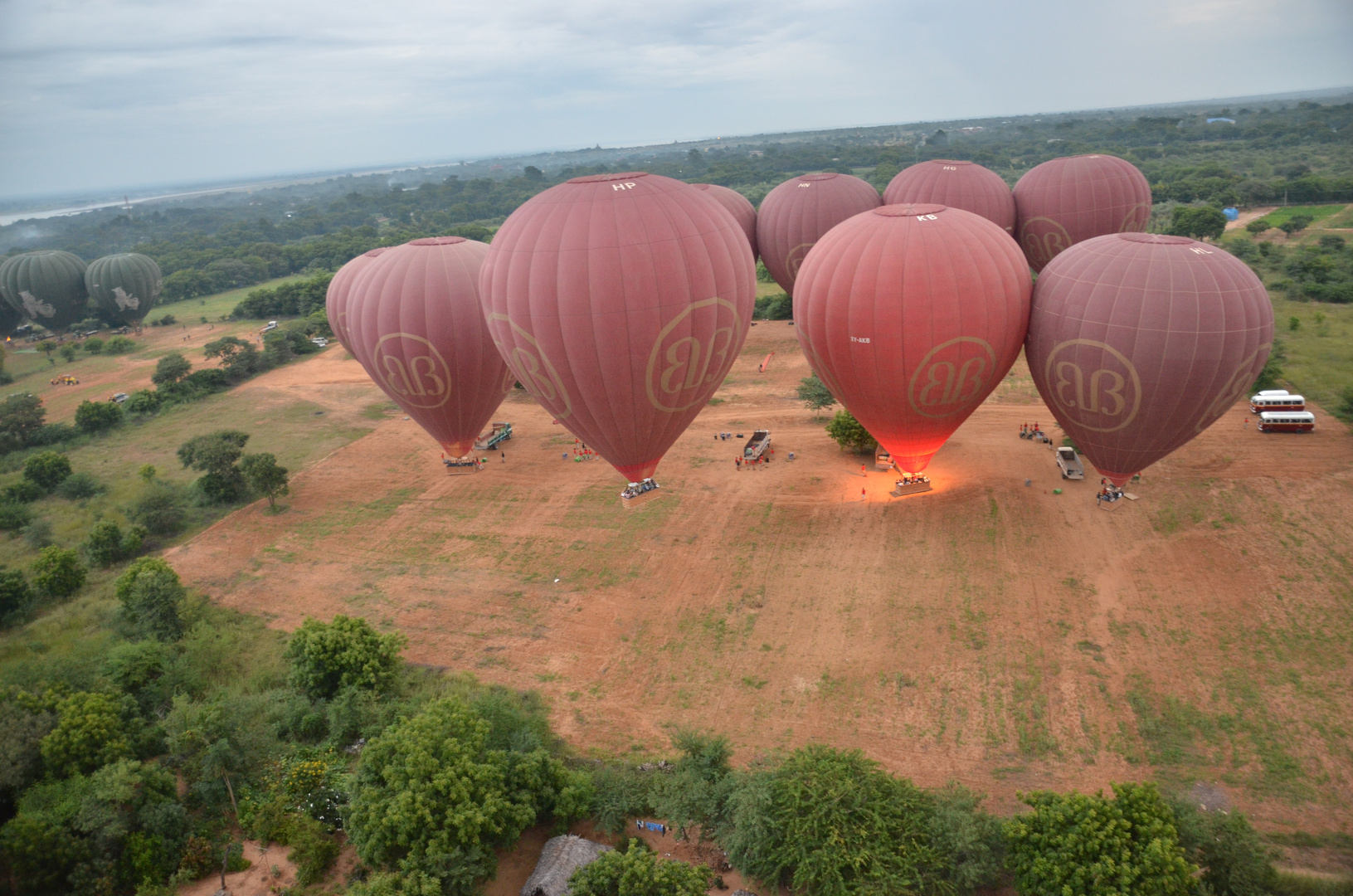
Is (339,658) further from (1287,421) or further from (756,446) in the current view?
(1287,421)

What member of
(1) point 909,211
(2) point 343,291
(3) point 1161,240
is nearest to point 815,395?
(1) point 909,211

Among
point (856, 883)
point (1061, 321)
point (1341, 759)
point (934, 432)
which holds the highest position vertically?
point (1061, 321)

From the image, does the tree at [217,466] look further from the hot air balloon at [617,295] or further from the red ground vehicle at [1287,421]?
the red ground vehicle at [1287,421]

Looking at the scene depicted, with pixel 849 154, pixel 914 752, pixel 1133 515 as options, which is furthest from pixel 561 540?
pixel 849 154

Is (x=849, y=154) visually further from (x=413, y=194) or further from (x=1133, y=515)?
(x=1133, y=515)

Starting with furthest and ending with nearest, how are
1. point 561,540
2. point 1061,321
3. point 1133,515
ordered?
1. point 561,540
2. point 1133,515
3. point 1061,321

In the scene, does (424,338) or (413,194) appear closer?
(424,338)

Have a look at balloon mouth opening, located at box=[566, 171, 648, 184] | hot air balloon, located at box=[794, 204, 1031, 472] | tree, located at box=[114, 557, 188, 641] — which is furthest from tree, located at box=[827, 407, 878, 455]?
tree, located at box=[114, 557, 188, 641]
